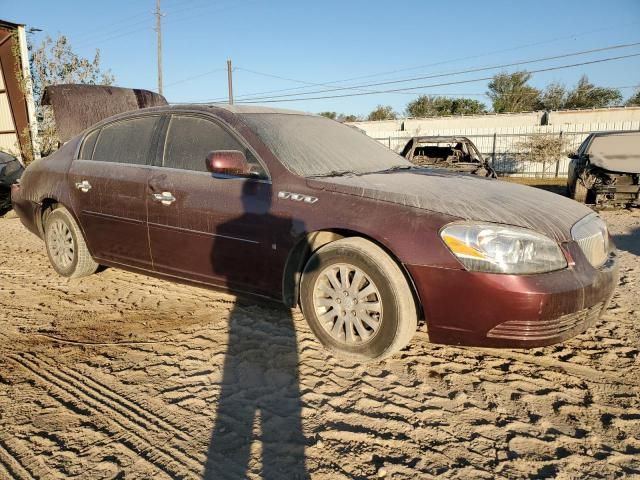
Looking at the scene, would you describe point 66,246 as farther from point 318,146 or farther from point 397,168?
point 397,168

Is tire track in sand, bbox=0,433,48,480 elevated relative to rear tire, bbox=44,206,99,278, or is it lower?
lower

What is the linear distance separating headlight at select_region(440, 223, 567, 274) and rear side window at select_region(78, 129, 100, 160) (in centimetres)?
328

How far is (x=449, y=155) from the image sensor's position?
10.5 metres

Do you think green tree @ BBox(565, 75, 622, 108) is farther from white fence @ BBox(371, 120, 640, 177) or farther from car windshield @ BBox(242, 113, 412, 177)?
car windshield @ BBox(242, 113, 412, 177)

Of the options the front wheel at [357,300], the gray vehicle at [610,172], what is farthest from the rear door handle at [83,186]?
the gray vehicle at [610,172]

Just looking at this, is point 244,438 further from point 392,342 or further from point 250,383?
point 392,342

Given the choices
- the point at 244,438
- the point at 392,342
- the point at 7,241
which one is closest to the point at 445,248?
the point at 392,342

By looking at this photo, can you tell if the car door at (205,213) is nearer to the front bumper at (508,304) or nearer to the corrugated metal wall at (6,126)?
the front bumper at (508,304)

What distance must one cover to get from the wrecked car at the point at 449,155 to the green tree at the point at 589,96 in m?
47.0

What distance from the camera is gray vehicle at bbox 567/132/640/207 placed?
897cm

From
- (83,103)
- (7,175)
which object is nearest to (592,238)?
(83,103)

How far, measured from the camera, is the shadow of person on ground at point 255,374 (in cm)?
195

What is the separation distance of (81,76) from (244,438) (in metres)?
18.9

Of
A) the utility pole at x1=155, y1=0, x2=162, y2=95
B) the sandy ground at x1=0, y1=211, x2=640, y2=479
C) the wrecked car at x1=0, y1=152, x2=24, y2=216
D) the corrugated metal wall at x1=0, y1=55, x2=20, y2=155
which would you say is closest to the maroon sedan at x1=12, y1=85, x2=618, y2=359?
the sandy ground at x1=0, y1=211, x2=640, y2=479
